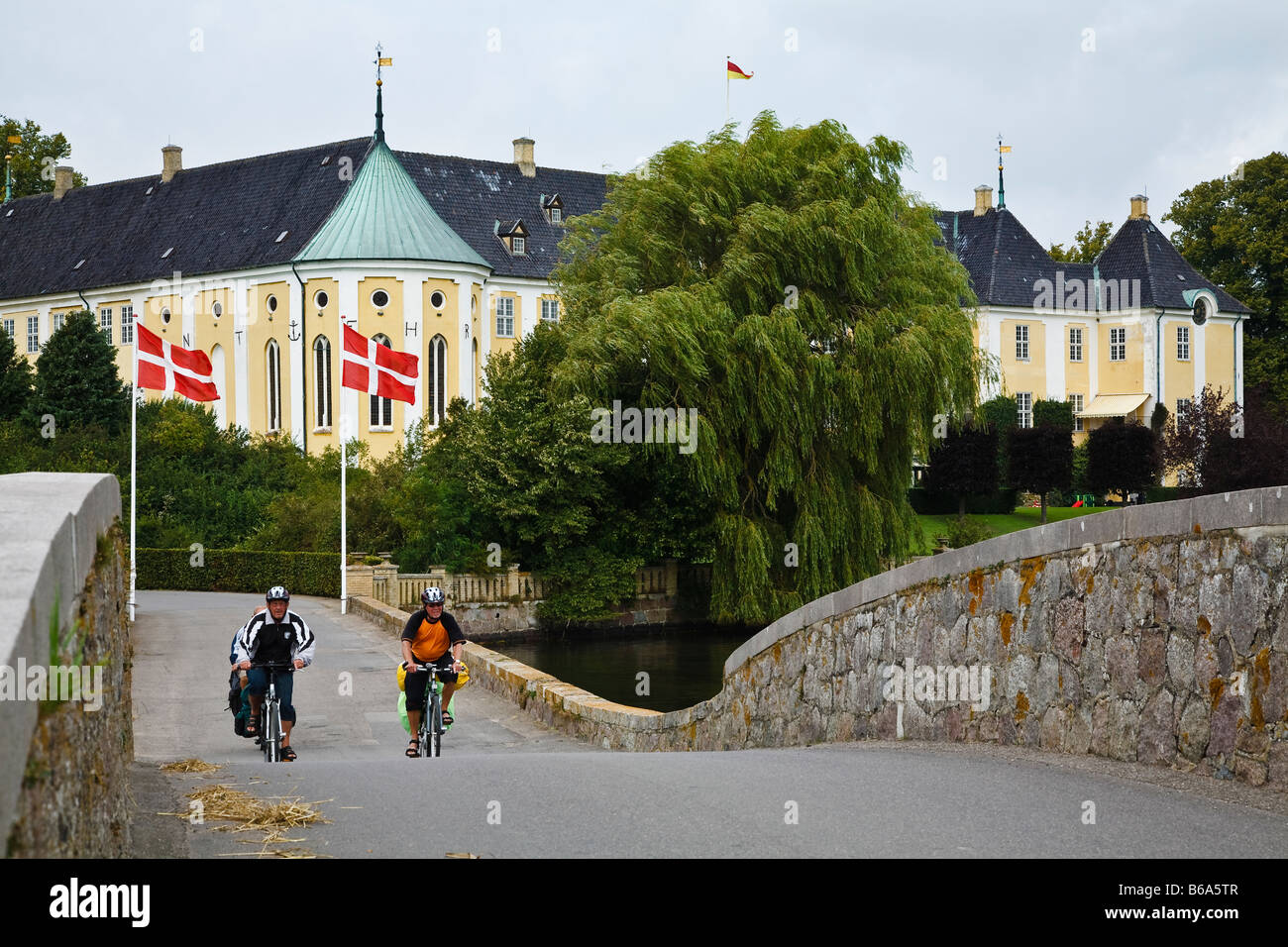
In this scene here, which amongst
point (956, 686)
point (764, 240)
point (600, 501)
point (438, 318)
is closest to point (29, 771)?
point (956, 686)

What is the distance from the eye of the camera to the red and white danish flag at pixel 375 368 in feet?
113

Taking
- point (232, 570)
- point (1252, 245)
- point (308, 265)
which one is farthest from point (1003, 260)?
point (232, 570)

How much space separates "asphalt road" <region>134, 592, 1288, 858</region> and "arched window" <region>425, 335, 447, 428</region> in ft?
177

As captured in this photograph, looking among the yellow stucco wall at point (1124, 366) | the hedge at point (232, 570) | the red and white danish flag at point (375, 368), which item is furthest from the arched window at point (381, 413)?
the yellow stucco wall at point (1124, 366)

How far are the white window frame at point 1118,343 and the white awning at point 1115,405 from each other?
7.07 ft

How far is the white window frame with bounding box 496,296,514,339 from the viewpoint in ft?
238

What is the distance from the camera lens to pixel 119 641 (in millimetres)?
7469

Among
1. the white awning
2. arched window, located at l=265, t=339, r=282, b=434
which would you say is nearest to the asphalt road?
arched window, located at l=265, t=339, r=282, b=434

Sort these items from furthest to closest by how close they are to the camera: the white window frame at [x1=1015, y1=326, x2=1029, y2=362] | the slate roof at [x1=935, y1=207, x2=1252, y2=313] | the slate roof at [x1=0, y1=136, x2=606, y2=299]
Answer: the white window frame at [x1=1015, y1=326, x2=1029, y2=362] → the slate roof at [x1=935, y1=207, x2=1252, y2=313] → the slate roof at [x1=0, y1=136, x2=606, y2=299]

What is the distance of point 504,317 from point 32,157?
1208 inches

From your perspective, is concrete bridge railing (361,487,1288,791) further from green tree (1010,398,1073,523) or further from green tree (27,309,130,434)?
green tree (1010,398,1073,523)

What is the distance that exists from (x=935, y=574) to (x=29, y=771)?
839cm

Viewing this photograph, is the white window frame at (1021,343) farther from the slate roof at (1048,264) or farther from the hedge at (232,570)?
the hedge at (232,570)
